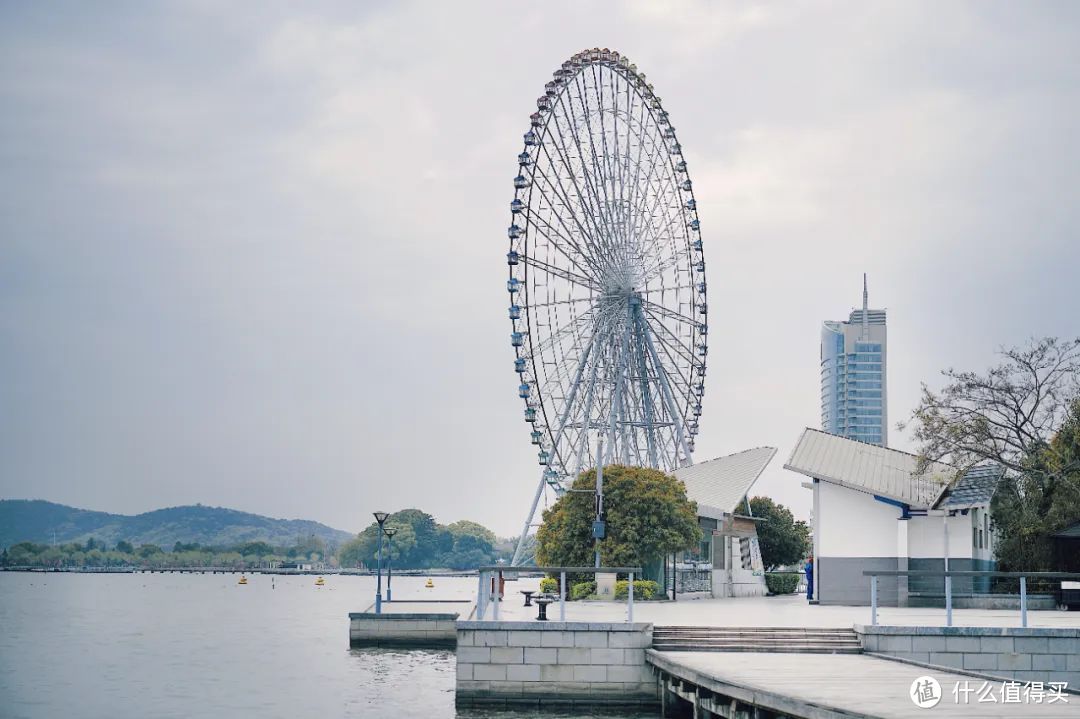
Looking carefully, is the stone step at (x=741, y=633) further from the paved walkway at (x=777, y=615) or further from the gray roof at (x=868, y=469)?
the gray roof at (x=868, y=469)

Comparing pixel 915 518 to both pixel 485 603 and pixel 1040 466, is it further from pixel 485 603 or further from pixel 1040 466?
pixel 485 603

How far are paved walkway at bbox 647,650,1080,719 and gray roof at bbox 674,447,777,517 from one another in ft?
88.1

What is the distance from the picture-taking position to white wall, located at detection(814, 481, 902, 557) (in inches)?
1593

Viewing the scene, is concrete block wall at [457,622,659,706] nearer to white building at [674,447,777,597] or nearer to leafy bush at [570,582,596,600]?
leafy bush at [570,582,596,600]

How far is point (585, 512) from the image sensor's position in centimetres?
4931

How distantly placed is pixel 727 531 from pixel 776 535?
67.2 ft

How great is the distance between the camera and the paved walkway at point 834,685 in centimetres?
1742

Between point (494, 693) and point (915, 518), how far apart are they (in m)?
18.3

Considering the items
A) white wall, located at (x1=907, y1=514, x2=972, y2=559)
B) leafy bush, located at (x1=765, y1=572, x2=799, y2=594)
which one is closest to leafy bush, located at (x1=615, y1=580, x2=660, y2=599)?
white wall, located at (x1=907, y1=514, x2=972, y2=559)

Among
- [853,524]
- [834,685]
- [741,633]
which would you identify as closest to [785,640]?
[741,633]

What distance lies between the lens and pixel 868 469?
42375 millimetres

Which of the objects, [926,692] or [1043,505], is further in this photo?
[1043,505]

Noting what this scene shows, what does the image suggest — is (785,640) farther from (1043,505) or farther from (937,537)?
(1043,505)

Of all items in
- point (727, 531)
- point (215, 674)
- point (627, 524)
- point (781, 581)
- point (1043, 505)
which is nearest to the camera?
point (1043, 505)
